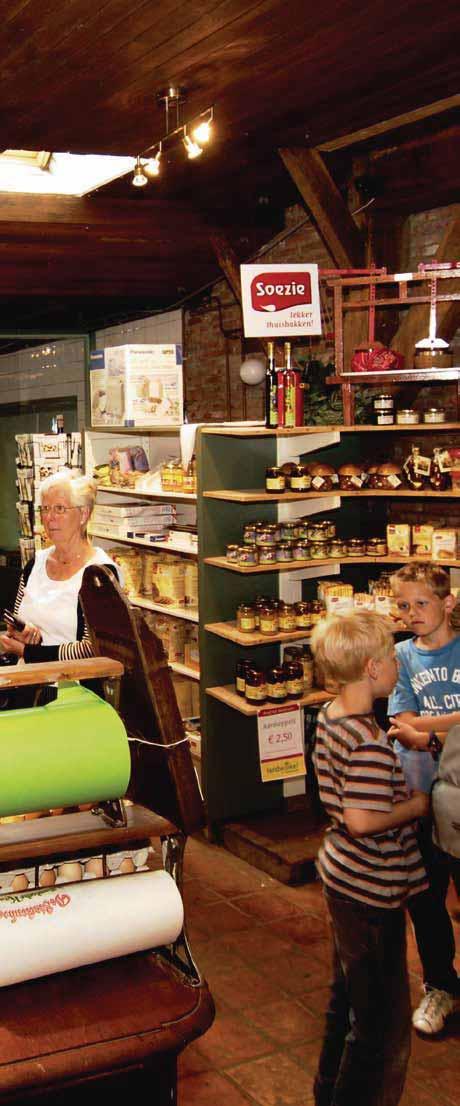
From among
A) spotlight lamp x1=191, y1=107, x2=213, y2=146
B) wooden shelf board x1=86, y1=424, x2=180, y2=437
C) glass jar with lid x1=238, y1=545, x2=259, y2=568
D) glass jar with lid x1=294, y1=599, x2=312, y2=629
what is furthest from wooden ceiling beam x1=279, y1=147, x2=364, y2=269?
glass jar with lid x1=294, y1=599, x2=312, y2=629

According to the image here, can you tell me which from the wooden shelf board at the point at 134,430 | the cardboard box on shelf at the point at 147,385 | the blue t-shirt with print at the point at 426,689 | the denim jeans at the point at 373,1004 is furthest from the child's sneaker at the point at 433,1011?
the cardboard box on shelf at the point at 147,385

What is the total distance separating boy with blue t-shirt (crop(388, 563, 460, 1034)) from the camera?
137 inches

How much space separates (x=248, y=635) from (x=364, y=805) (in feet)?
8.43

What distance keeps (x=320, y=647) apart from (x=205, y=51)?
8.55ft

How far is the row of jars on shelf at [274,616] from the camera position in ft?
16.6

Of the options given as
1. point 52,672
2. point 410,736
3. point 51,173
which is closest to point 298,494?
point 410,736

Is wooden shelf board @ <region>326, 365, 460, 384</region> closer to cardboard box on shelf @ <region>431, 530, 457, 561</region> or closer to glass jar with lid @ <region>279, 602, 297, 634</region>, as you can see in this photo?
cardboard box on shelf @ <region>431, 530, 457, 561</region>

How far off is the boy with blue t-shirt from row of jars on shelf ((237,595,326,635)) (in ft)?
4.68

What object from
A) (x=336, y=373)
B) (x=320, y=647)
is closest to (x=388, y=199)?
(x=336, y=373)

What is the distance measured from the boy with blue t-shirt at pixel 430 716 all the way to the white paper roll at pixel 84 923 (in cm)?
141

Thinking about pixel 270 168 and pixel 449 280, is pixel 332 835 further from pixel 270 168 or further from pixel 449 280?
pixel 270 168

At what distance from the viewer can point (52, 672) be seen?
2408 mm

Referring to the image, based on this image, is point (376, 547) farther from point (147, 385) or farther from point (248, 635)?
point (147, 385)

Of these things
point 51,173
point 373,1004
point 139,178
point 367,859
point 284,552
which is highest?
point 51,173
